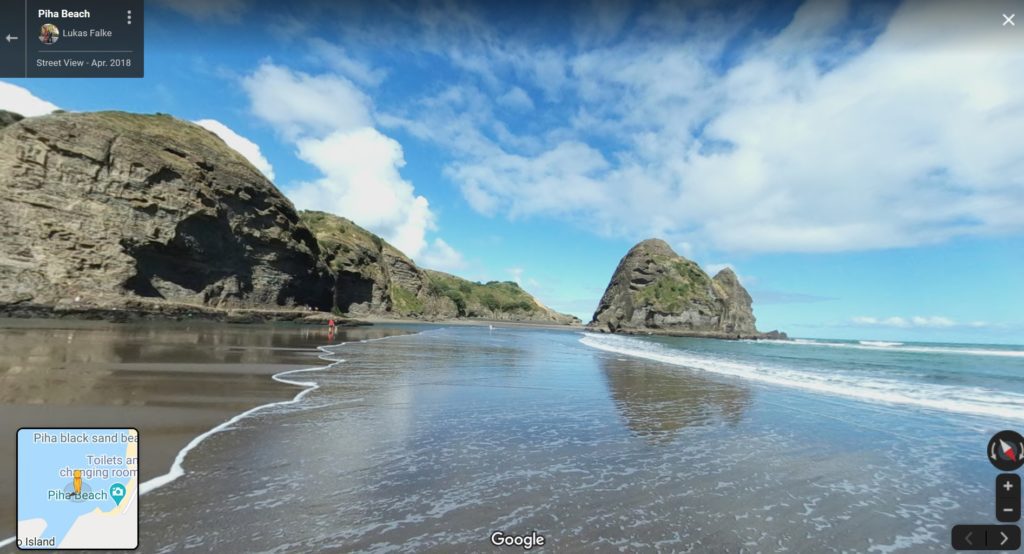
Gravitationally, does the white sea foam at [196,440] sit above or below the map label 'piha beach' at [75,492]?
below

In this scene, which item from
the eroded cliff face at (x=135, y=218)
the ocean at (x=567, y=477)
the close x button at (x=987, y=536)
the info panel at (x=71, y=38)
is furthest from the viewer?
the eroded cliff face at (x=135, y=218)

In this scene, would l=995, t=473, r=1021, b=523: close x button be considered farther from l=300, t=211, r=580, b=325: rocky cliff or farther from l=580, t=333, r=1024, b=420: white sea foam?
l=300, t=211, r=580, b=325: rocky cliff

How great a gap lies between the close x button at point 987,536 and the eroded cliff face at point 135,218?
5055cm

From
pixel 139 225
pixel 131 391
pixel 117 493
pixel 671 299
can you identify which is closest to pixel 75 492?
pixel 117 493

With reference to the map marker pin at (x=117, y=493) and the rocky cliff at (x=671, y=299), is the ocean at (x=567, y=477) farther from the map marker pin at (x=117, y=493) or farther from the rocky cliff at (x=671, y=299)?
the rocky cliff at (x=671, y=299)

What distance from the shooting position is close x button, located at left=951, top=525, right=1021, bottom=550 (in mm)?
3230

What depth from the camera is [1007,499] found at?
137 inches

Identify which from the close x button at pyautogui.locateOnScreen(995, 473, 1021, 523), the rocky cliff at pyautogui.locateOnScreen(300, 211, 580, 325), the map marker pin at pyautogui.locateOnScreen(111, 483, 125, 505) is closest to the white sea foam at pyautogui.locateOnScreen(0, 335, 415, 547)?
the map marker pin at pyautogui.locateOnScreen(111, 483, 125, 505)

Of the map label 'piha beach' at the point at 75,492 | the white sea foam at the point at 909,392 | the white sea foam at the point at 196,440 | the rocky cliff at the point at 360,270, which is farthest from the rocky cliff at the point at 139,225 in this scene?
the white sea foam at the point at 909,392

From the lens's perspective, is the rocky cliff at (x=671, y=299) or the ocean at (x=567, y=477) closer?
the ocean at (x=567, y=477)

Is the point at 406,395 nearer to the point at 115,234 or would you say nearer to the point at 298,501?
the point at 298,501

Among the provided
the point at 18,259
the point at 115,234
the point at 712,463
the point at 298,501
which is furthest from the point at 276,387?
the point at 115,234

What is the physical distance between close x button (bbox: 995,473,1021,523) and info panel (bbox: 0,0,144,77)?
11.0 meters

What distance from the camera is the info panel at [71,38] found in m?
6.00
